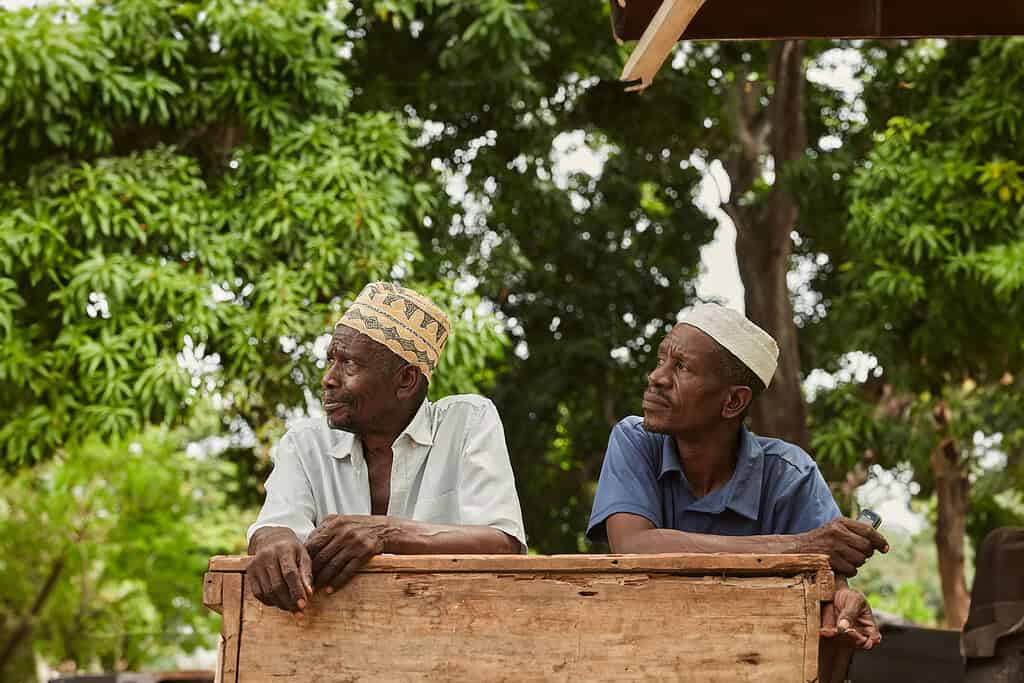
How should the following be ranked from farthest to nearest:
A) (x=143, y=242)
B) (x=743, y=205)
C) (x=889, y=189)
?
(x=743, y=205), (x=889, y=189), (x=143, y=242)

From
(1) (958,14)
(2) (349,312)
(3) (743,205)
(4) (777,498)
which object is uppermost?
(3) (743,205)

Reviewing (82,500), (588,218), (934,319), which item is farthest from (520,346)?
(82,500)

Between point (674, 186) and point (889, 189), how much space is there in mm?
4634

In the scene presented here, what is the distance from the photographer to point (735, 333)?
3.09 meters

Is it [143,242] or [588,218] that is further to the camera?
[588,218]

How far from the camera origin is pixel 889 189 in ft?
26.2

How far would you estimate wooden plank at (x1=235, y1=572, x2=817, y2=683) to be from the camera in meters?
2.27

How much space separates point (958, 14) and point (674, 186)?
889 cm

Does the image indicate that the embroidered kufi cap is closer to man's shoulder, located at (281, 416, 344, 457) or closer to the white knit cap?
man's shoulder, located at (281, 416, 344, 457)

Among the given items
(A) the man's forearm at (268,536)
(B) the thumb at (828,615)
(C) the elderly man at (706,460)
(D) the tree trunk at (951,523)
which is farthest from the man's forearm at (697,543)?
(D) the tree trunk at (951,523)

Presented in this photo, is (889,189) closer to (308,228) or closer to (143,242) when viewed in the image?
(308,228)

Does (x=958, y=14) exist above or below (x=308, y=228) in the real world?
below

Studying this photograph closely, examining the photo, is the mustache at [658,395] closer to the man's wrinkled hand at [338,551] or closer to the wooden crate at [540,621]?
the wooden crate at [540,621]

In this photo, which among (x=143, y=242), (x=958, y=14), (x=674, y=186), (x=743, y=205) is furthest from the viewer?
(x=674, y=186)
